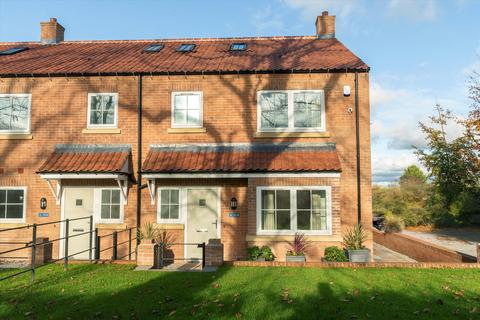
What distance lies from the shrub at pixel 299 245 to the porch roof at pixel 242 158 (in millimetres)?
2055

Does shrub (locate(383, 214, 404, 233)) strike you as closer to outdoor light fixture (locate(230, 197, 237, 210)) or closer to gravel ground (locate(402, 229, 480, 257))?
gravel ground (locate(402, 229, 480, 257))

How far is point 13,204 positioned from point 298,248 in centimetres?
955

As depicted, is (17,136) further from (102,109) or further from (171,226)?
(171,226)

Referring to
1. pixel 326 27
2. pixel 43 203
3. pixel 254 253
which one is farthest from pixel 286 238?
pixel 326 27

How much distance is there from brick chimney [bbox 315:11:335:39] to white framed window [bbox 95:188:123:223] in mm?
11151

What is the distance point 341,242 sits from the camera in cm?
1042

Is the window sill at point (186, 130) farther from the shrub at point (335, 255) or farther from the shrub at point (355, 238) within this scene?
the shrub at point (355, 238)

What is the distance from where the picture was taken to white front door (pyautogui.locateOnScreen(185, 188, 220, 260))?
10914 mm

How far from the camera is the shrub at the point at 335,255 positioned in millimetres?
9781

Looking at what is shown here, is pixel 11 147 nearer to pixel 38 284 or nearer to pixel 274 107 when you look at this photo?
pixel 38 284

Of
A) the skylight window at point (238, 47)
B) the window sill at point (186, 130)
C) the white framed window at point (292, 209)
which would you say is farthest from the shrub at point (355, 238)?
the skylight window at point (238, 47)

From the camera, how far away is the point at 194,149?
440 inches

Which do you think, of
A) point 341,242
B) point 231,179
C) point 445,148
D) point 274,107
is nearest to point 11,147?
point 231,179

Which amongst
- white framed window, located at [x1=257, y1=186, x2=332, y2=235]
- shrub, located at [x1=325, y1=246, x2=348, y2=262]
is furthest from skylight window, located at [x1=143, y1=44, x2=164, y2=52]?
shrub, located at [x1=325, y1=246, x2=348, y2=262]
